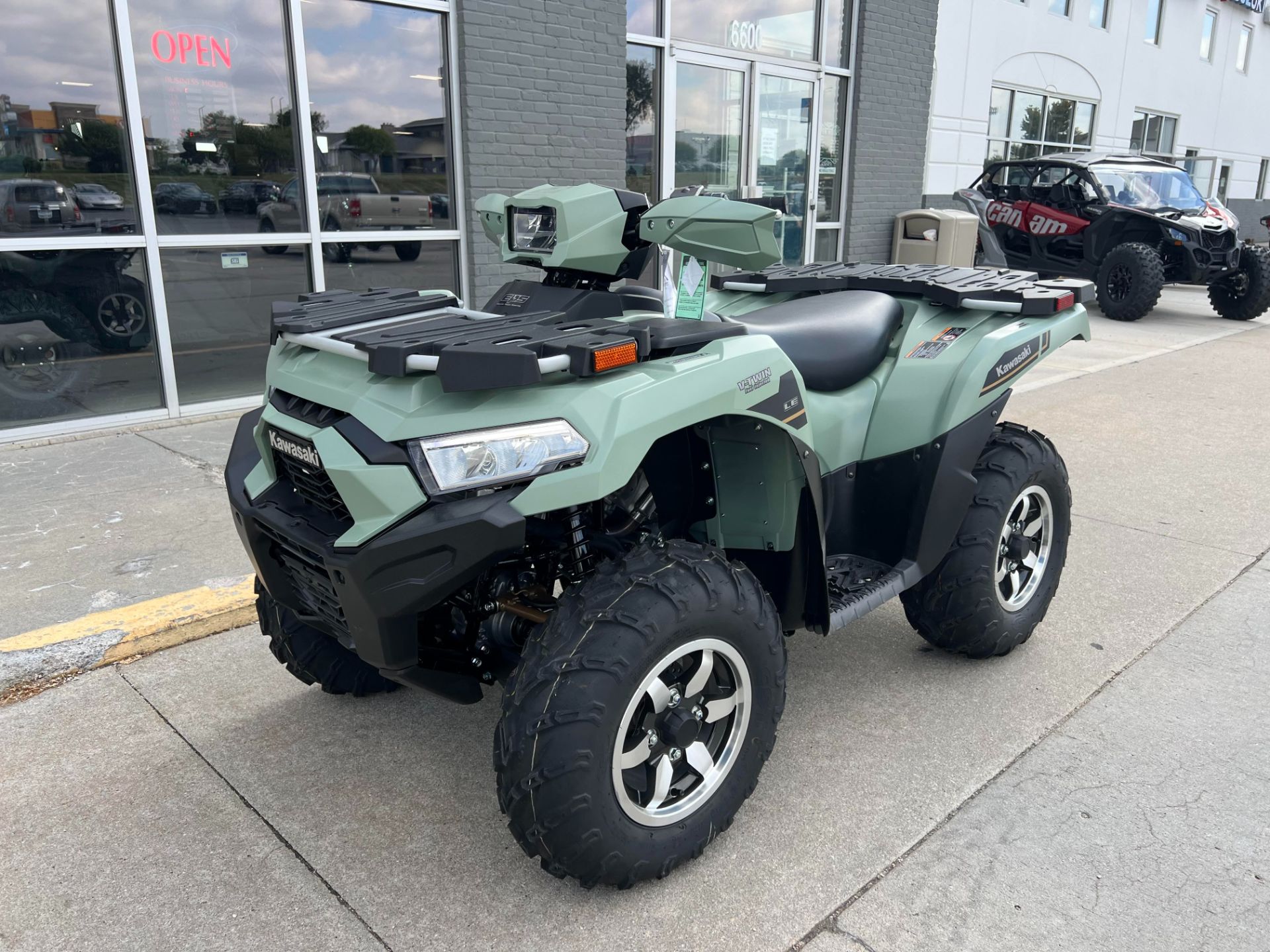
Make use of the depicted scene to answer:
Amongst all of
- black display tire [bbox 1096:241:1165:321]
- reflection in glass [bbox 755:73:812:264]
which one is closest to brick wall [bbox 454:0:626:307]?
reflection in glass [bbox 755:73:812:264]

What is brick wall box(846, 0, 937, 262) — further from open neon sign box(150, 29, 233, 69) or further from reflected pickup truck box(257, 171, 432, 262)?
open neon sign box(150, 29, 233, 69)

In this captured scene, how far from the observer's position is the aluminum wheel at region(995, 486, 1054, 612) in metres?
3.39

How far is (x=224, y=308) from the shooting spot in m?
6.86

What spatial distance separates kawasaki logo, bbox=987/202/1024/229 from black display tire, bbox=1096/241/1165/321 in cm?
136

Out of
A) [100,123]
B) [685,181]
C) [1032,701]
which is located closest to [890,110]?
[685,181]

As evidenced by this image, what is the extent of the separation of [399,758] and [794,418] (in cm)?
152

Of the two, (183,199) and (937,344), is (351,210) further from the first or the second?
(937,344)

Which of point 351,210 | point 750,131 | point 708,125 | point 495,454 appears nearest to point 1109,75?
point 750,131

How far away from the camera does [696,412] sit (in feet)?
7.45

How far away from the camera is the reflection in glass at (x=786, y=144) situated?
10.5 meters

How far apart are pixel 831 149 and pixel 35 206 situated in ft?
27.2

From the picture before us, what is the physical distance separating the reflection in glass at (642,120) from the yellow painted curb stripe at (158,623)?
6236 mm

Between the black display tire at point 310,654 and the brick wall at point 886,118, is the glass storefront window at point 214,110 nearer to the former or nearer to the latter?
the black display tire at point 310,654

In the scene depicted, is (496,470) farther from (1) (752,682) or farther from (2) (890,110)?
(2) (890,110)
